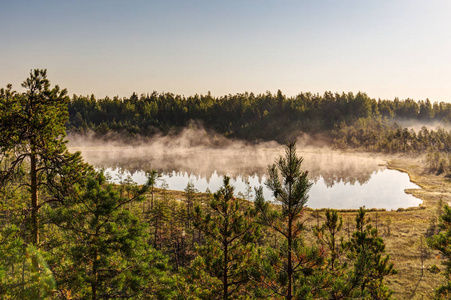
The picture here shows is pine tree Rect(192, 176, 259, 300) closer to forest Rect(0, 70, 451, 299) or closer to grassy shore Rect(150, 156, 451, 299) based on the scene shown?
forest Rect(0, 70, 451, 299)

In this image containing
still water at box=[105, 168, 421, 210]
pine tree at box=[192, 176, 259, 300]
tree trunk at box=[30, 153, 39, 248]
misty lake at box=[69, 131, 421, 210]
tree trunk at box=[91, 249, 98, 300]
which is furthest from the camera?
misty lake at box=[69, 131, 421, 210]

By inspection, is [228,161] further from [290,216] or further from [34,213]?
[290,216]

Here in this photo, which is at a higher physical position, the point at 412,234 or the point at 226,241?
the point at 226,241

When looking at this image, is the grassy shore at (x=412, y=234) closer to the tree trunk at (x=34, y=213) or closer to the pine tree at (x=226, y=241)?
the pine tree at (x=226, y=241)

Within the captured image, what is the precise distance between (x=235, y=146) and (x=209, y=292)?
466 feet

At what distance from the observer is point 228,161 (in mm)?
117562

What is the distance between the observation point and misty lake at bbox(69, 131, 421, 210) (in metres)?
70.6

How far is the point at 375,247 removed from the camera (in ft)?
62.7

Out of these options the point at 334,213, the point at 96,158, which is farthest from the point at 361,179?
the point at 96,158

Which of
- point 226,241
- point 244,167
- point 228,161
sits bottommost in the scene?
point 244,167

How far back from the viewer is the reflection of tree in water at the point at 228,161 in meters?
95.2

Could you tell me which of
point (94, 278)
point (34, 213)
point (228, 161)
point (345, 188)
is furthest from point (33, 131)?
point (228, 161)

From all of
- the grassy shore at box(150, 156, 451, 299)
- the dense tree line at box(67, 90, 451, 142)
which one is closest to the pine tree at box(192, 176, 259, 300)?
the grassy shore at box(150, 156, 451, 299)

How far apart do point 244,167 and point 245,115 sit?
Result: 93607mm
